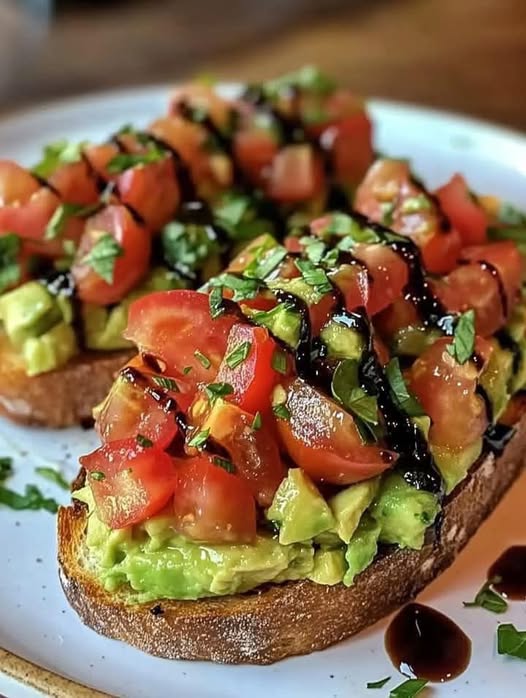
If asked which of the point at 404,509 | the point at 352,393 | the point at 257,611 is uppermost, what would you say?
the point at 352,393

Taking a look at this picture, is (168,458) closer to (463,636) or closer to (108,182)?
(463,636)

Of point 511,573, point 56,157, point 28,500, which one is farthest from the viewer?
point 56,157

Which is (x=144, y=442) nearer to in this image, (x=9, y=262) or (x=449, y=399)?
(x=449, y=399)

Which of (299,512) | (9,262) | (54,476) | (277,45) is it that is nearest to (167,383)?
(299,512)

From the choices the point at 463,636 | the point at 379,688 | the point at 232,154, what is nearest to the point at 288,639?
the point at 379,688

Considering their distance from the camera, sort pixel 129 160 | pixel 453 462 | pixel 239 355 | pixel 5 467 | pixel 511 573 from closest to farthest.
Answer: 1. pixel 239 355
2. pixel 453 462
3. pixel 511 573
4. pixel 5 467
5. pixel 129 160

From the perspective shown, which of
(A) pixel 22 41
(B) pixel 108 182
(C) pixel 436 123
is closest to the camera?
(B) pixel 108 182
